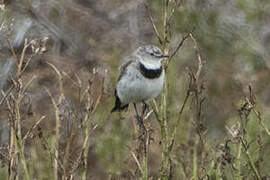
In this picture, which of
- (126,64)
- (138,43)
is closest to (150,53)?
(126,64)

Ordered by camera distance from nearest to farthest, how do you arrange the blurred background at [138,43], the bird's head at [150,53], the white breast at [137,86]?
1. the white breast at [137,86]
2. the bird's head at [150,53]
3. the blurred background at [138,43]

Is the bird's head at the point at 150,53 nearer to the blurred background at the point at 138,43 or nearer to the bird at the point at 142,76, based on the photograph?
the bird at the point at 142,76

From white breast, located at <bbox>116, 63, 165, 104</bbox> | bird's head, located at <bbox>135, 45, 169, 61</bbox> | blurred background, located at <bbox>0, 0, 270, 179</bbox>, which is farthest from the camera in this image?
blurred background, located at <bbox>0, 0, 270, 179</bbox>

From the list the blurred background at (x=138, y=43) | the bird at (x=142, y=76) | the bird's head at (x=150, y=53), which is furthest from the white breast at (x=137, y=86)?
the blurred background at (x=138, y=43)

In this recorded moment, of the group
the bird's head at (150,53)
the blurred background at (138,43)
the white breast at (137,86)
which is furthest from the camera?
the blurred background at (138,43)

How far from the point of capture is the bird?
427 cm

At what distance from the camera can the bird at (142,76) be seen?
14.0 feet

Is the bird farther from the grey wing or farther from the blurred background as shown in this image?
the blurred background

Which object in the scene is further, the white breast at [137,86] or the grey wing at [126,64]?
the grey wing at [126,64]

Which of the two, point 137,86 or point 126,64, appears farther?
point 126,64

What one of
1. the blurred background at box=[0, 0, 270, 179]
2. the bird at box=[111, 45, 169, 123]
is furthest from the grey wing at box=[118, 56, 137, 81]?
the blurred background at box=[0, 0, 270, 179]

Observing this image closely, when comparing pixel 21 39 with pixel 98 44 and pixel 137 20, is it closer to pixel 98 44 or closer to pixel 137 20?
pixel 98 44

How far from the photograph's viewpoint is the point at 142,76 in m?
4.36

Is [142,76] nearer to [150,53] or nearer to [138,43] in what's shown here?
[150,53]
